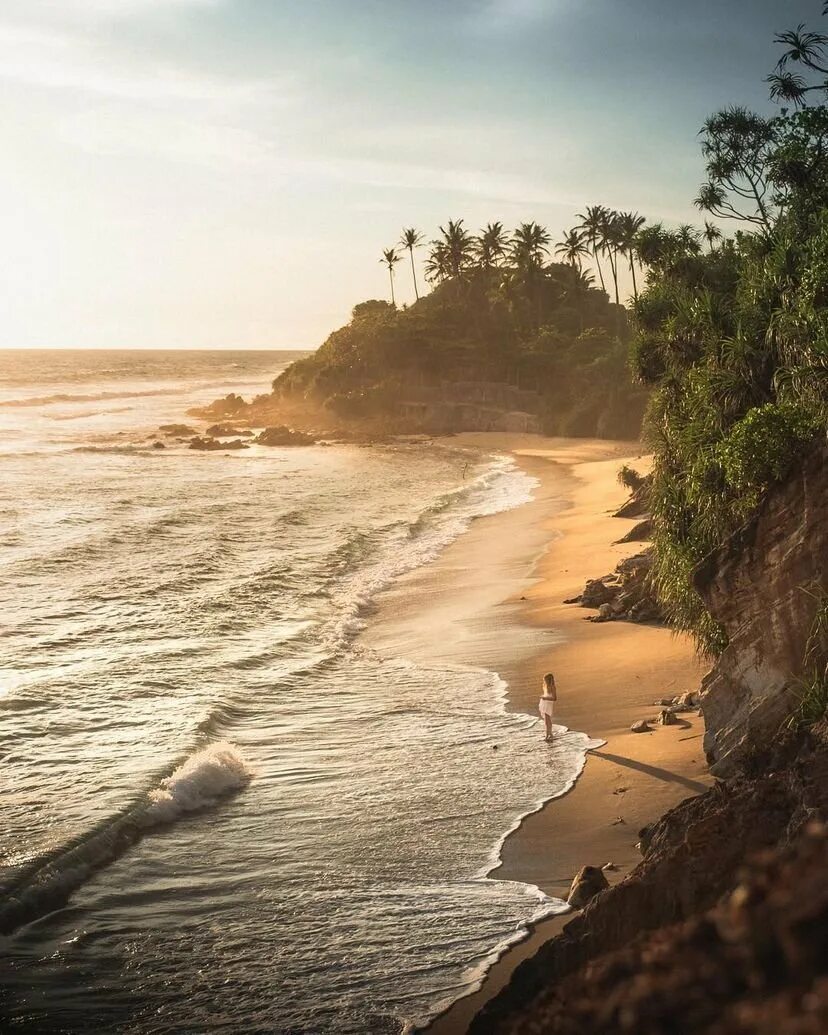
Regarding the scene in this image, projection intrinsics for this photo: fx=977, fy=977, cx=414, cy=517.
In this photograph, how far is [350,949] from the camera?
1020 cm

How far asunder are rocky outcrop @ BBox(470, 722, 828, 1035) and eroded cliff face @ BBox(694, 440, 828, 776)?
1361 mm

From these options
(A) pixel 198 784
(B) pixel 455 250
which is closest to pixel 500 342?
(B) pixel 455 250

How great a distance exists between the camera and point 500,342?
96.8 m

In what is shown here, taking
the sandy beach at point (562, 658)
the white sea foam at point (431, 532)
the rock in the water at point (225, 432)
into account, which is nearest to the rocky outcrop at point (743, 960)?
the sandy beach at point (562, 658)

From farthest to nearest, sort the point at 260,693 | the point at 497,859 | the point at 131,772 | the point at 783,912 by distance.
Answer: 1. the point at 260,693
2. the point at 131,772
3. the point at 497,859
4. the point at 783,912

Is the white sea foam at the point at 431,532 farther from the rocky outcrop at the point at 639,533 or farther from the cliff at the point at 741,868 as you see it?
the cliff at the point at 741,868

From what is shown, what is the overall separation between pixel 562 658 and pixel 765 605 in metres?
8.91

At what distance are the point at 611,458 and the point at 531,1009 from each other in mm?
64831

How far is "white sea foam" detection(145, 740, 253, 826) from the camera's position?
14.1 meters

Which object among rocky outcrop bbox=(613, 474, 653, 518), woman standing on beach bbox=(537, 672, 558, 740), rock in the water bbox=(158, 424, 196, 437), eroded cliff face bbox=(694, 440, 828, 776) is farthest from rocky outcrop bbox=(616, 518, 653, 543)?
rock in the water bbox=(158, 424, 196, 437)

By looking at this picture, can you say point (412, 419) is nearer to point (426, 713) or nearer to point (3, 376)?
point (426, 713)

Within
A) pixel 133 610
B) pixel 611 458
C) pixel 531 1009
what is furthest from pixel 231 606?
pixel 611 458

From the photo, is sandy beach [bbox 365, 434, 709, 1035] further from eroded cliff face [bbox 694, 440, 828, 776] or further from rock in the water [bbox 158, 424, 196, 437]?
rock in the water [bbox 158, 424, 196, 437]

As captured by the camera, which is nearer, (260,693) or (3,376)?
(260,693)
